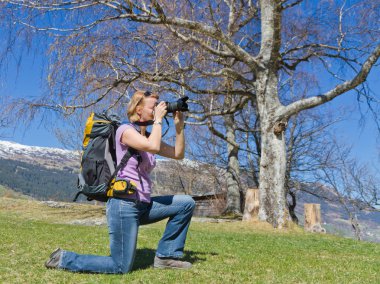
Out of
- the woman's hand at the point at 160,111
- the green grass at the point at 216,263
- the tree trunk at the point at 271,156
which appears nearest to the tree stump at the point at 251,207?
the tree trunk at the point at 271,156

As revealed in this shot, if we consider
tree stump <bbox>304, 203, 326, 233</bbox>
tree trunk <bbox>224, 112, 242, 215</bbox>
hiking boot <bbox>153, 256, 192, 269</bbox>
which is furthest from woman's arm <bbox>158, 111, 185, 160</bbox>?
tree trunk <bbox>224, 112, 242, 215</bbox>

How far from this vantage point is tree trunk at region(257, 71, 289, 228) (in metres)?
10.9

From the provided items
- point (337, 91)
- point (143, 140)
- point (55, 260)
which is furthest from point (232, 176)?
point (143, 140)

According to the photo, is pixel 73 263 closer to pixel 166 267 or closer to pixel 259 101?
pixel 166 267

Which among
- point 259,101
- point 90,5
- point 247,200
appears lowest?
point 247,200

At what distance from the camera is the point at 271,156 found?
11.1 meters

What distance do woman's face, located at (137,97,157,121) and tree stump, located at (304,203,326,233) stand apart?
976 centimetres

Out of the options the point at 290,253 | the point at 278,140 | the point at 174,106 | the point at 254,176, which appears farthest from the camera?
the point at 254,176

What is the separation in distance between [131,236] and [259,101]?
7931 mm

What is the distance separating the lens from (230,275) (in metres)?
4.08

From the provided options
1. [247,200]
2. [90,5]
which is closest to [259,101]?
[247,200]

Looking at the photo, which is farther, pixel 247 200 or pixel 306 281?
pixel 247 200

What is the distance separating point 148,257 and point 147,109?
1.87 meters

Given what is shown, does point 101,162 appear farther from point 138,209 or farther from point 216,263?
point 216,263
